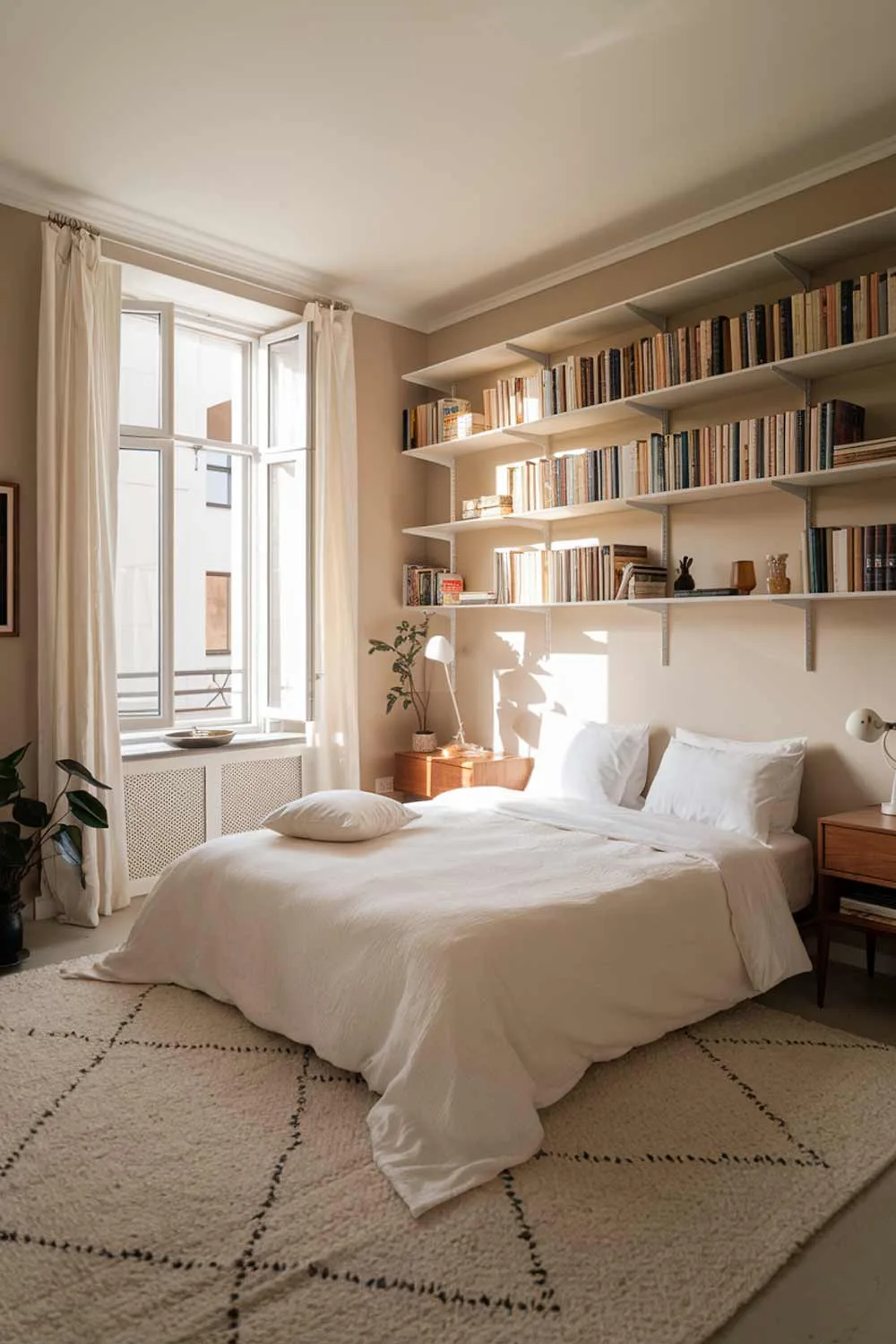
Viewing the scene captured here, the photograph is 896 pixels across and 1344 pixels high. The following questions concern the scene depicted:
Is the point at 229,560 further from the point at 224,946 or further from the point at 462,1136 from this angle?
the point at 462,1136

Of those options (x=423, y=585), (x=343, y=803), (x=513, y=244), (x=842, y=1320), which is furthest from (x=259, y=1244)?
(x=513, y=244)

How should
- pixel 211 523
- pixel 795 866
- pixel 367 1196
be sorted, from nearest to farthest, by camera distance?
pixel 367 1196 < pixel 795 866 < pixel 211 523

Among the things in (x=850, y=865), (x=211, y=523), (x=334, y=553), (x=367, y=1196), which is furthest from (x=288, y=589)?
(x=367, y=1196)

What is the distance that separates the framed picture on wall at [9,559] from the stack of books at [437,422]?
6.95 ft

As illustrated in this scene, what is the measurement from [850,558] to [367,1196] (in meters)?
2.59

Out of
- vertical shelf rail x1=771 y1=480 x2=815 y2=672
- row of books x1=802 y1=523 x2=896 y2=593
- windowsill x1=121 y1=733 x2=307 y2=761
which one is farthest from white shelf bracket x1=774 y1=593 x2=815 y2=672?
windowsill x1=121 y1=733 x2=307 y2=761

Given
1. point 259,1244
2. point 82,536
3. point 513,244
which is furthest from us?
point 513,244

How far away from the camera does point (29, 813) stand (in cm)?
360

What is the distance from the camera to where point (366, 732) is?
5156 millimetres

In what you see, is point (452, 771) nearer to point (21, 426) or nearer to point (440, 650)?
point (440, 650)

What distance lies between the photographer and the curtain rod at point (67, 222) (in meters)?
3.94

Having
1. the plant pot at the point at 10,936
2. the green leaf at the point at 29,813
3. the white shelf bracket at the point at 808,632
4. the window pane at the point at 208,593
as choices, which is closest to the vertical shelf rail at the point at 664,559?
the white shelf bracket at the point at 808,632

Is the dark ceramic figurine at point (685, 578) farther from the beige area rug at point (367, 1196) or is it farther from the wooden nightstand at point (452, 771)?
the beige area rug at point (367, 1196)

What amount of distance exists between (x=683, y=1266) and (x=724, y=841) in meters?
1.58
